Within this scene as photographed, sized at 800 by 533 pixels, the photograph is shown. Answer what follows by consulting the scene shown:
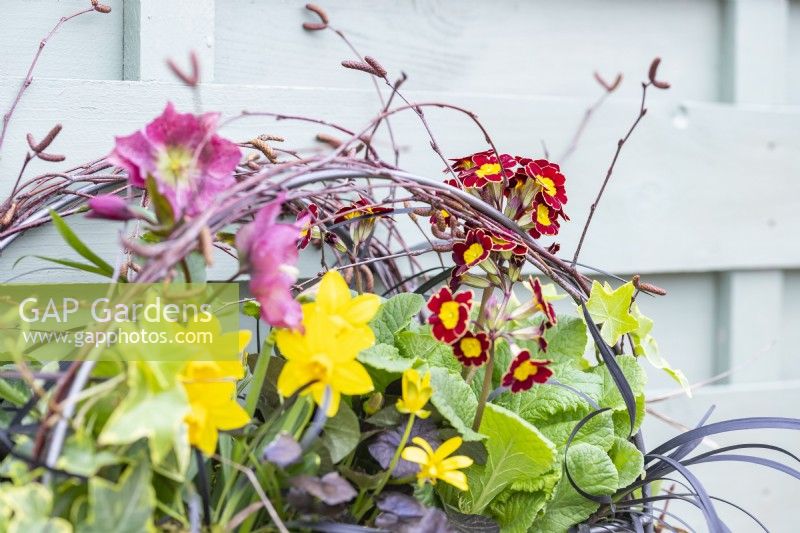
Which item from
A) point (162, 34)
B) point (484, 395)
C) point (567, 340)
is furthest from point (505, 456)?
point (162, 34)

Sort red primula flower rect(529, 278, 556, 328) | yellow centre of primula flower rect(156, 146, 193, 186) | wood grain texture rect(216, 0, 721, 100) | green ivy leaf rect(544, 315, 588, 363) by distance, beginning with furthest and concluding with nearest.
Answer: wood grain texture rect(216, 0, 721, 100)
green ivy leaf rect(544, 315, 588, 363)
red primula flower rect(529, 278, 556, 328)
yellow centre of primula flower rect(156, 146, 193, 186)

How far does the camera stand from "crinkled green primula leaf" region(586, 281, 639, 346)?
2.29 feet

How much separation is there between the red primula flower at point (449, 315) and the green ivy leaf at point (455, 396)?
2.0 inches

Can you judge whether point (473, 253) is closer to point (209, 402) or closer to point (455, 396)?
point (455, 396)

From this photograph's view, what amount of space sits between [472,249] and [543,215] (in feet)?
0.28

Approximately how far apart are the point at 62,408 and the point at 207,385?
10cm

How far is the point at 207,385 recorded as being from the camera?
0.48m

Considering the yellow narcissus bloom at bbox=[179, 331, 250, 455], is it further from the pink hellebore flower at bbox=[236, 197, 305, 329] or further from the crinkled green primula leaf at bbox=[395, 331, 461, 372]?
the crinkled green primula leaf at bbox=[395, 331, 461, 372]

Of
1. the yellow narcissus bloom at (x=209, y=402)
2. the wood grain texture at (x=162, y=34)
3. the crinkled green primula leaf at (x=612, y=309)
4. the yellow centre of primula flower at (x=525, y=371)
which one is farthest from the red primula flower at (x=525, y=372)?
the wood grain texture at (x=162, y=34)

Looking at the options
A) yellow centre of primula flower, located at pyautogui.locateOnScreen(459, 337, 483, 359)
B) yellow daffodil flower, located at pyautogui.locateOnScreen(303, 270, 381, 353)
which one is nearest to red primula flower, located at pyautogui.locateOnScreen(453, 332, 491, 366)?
yellow centre of primula flower, located at pyautogui.locateOnScreen(459, 337, 483, 359)

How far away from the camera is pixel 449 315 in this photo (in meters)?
0.60

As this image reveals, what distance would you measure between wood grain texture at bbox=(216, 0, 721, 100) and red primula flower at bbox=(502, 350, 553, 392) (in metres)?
0.60

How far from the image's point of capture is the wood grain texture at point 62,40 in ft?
2.89

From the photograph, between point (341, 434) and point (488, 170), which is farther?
point (488, 170)
